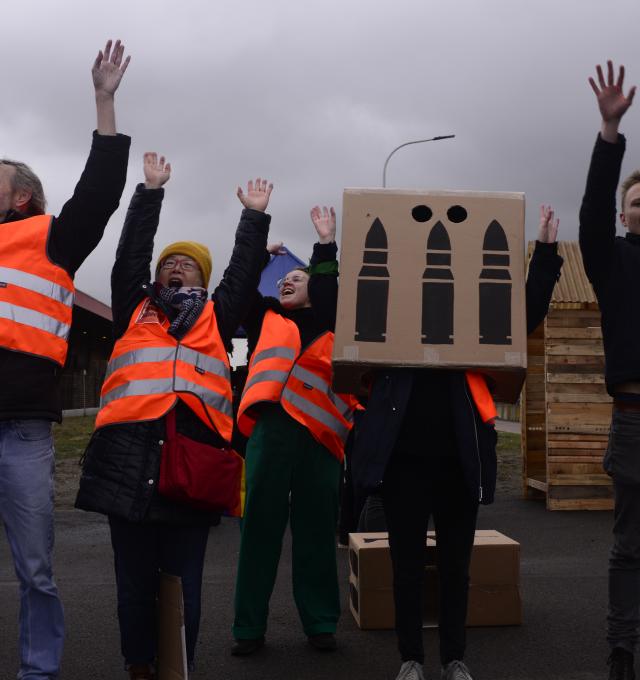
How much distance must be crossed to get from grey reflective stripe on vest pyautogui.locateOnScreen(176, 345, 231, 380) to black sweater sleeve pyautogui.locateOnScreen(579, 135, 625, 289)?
1.45 meters

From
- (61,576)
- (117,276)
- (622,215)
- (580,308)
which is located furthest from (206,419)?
(580,308)

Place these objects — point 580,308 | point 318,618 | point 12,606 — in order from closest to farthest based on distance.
→ point 318,618 < point 12,606 < point 580,308

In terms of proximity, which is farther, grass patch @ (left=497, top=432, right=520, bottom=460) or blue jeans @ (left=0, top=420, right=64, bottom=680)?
grass patch @ (left=497, top=432, right=520, bottom=460)

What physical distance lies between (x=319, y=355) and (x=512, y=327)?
1.12 meters


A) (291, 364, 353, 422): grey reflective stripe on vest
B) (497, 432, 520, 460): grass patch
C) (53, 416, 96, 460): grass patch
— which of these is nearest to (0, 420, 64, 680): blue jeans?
(291, 364, 353, 422): grey reflective stripe on vest

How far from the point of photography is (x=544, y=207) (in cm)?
328

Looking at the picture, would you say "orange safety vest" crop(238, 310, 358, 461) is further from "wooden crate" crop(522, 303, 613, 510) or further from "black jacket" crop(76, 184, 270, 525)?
"wooden crate" crop(522, 303, 613, 510)

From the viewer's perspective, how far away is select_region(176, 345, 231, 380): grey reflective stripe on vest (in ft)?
9.72

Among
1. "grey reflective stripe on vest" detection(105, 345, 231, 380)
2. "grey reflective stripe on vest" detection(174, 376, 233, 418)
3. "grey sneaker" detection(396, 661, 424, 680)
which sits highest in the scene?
"grey reflective stripe on vest" detection(105, 345, 231, 380)

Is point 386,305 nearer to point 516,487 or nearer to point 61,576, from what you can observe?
point 61,576

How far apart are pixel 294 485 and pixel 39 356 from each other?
1.44 m

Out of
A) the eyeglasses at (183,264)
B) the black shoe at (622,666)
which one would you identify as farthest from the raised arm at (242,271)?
the black shoe at (622,666)

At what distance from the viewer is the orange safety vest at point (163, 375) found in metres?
2.90

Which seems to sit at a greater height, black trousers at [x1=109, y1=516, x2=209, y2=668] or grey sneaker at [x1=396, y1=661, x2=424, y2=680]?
black trousers at [x1=109, y1=516, x2=209, y2=668]
